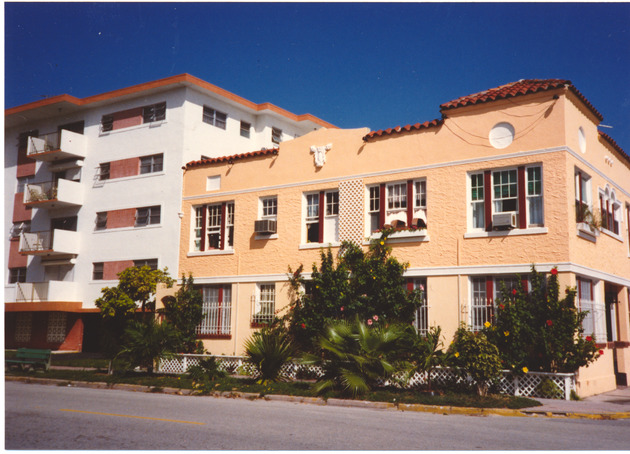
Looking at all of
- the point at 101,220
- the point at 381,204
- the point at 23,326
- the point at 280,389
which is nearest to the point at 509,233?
the point at 381,204

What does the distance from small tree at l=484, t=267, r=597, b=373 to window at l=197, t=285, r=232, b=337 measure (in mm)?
10137

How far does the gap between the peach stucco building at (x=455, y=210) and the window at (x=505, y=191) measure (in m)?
0.03

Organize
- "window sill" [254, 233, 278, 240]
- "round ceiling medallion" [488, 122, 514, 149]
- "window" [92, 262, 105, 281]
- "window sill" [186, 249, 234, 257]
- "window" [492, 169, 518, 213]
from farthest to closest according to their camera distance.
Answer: "window" [92, 262, 105, 281]
"window sill" [186, 249, 234, 257]
"window sill" [254, 233, 278, 240]
"round ceiling medallion" [488, 122, 514, 149]
"window" [492, 169, 518, 213]

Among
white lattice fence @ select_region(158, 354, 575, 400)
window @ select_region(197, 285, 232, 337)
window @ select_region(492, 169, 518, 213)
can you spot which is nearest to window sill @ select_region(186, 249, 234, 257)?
window @ select_region(197, 285, 232, 337)

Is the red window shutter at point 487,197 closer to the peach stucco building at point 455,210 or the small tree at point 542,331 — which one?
the peach stucco building at point 455,210

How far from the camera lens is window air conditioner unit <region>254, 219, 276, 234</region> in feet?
74.6

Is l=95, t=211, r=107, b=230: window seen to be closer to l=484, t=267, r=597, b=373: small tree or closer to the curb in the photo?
the curb

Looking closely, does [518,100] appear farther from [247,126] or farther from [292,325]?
[247,126]

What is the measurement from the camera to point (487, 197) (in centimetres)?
1855

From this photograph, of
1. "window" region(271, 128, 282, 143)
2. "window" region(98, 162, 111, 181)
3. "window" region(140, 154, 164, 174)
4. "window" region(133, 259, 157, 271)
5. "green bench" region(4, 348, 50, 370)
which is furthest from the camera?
"window" region(271, 128, 282, 143)

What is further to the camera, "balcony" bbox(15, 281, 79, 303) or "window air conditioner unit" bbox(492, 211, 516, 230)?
"balcony" bbox(15, 281, 79, 303)

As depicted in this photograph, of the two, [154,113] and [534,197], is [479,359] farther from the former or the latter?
[154,113]

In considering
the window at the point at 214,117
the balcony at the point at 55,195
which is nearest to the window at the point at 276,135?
the window at the point at 214,117

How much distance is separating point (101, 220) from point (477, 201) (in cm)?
1990
